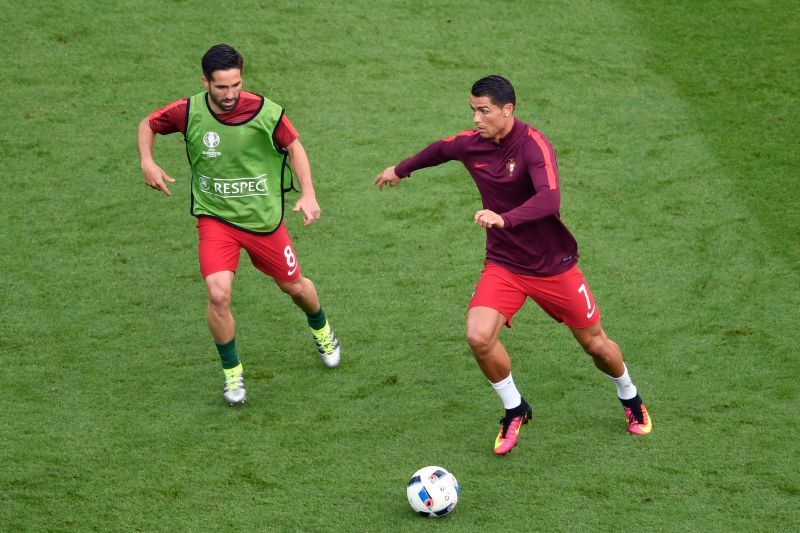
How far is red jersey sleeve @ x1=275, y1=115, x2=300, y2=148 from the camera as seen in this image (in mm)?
7492

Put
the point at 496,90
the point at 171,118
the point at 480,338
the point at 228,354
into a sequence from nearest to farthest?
the point at 496,90, the point at 480,338, the point at 171,118, the point at 228,354

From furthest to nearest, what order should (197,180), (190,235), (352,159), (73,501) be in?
(352,159), (190,235), (197,180), (73,501)

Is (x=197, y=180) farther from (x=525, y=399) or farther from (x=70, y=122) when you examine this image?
(x=70, y=122)

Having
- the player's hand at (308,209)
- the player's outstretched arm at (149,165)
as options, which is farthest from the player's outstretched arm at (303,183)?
the player's outstretched arm at (149,165)

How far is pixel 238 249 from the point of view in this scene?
7691 millimetres

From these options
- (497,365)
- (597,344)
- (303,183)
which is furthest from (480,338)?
(303,183)

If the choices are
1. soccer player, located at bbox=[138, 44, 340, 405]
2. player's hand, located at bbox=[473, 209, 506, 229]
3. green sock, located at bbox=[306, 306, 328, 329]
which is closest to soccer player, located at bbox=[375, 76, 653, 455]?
player's hand, located at bbox=[473, 209, 506, 229]

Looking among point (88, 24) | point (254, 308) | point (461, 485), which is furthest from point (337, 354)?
point (88, 24)

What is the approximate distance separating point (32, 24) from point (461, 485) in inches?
321

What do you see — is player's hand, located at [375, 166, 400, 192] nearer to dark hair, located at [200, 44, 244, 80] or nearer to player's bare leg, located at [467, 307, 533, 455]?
player's bare leg, located at [467, 307, 533, 455]

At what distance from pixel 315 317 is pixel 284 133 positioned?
1.37m

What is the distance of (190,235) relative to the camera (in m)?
9.91

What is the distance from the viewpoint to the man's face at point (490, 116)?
6.78m

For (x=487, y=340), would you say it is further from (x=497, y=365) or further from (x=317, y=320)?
(x=317, y=320)
